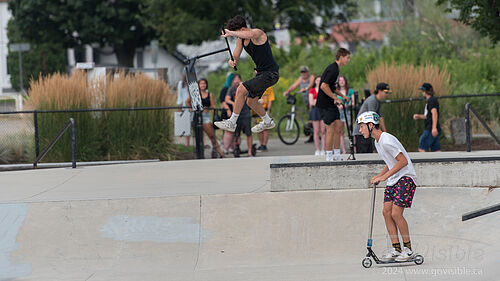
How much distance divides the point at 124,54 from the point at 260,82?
40460 mm

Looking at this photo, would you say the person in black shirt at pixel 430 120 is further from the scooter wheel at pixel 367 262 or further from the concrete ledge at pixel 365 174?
the scooter wheel at pixel 367 262

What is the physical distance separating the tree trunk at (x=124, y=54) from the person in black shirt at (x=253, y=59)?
128 feet

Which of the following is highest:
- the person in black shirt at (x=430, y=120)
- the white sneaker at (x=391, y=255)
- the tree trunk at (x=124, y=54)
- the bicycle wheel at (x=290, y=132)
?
the tree trunk at (x=124, y=54)

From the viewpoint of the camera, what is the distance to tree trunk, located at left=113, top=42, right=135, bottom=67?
47116 millimetres

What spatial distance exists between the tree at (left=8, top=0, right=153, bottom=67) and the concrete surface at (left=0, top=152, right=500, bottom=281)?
32.7m

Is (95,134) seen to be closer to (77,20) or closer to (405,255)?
(405,255)

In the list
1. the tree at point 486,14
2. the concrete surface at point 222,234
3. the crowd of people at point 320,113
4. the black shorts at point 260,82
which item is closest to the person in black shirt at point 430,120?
the crowd of people at point 320,113

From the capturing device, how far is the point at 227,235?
27.6ft

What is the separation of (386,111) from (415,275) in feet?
24.5

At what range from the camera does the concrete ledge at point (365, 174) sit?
882 cm

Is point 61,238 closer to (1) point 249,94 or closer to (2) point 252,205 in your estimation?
(2) point 252,205

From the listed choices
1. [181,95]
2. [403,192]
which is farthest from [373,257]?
[181,95]

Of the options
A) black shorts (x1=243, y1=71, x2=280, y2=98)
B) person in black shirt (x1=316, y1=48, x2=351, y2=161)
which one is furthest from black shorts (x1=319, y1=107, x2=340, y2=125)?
black shorts (x1=243, y1=71, x2=280, y2=98)

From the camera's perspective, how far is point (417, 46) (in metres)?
28.5
